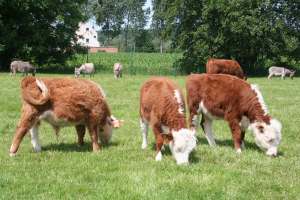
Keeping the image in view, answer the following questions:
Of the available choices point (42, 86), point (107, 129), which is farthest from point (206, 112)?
point (42, 86)

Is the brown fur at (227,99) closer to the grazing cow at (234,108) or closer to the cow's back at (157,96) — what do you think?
the grazing cow at (234,108)

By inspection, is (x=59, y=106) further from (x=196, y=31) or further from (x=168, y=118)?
(x=196, y=31)

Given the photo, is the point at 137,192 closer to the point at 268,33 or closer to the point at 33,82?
the point at 33,82

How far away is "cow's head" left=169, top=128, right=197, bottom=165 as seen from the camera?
927cm

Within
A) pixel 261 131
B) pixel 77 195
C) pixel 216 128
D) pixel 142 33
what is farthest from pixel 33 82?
pixel 142 33

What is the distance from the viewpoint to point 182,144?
9.25 m

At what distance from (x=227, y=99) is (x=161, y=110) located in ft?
6.56

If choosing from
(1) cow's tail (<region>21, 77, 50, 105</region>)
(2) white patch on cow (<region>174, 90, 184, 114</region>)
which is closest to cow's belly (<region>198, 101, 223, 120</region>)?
(2) white patch on cow (<region>174, 90, 184, 114</region>)

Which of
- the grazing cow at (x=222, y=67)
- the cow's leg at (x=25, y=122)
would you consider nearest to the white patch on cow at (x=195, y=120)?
the cow's leg at (x=25, y=122)

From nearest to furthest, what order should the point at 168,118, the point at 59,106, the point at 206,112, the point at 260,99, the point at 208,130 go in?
1. the point at 168,118
2. the point at 59,106
3. the point at 260,99
4. the point at 206,112
5. the point at 208,130

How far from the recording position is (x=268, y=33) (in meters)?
47.3

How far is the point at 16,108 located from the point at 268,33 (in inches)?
1331

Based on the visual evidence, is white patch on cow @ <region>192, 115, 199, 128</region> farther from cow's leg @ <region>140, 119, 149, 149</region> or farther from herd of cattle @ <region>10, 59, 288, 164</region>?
cow's leg @ <region>140, 119, 149, 149</region>

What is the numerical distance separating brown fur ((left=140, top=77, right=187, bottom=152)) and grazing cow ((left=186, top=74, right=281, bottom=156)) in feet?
3.61
